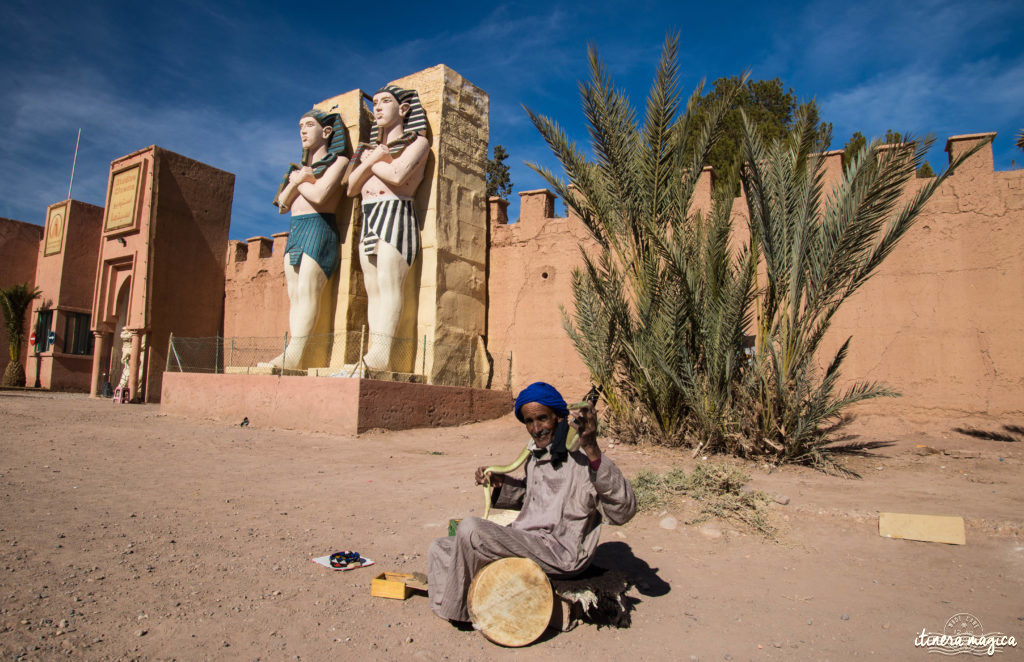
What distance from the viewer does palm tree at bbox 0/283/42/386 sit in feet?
66.8

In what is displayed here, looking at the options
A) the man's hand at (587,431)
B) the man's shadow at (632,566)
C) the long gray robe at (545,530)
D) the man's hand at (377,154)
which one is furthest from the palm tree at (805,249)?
the man's hand at (377,154)

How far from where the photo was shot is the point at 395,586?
11.2ft

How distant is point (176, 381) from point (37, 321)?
41.9 ft

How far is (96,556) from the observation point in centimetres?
371

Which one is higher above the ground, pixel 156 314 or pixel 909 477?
pixel 156 314

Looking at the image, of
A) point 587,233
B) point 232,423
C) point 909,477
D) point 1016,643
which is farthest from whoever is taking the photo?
point 587,233

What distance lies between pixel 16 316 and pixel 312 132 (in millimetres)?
16076

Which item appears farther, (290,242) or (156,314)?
(156,314)

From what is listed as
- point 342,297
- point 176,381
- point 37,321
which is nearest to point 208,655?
point 342,297

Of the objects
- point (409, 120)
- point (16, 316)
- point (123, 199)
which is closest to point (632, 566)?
point (409, 120)

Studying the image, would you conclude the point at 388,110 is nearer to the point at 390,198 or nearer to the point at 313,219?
the point at 390,198

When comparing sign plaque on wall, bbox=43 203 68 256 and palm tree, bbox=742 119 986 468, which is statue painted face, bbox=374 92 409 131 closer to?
palm tree, bbox=742 119 986 468

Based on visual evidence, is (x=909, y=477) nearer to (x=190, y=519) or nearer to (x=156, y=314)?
(x=190, y=519)

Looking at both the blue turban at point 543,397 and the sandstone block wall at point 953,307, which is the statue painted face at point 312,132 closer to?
the sandstone block wall at point 953,307
